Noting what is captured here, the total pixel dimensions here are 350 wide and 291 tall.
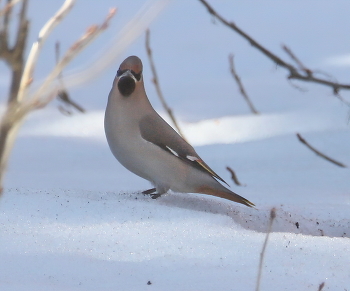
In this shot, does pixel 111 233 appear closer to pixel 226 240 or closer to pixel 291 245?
pixel 226 240

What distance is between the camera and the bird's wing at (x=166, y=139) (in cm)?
313

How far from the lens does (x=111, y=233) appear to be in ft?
8.40

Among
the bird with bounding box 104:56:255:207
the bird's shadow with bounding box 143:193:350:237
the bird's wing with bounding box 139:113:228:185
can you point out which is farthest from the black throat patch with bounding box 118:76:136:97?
the bird's shadow with bounding box 143:193:350:237

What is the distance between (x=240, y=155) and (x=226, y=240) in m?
2.21

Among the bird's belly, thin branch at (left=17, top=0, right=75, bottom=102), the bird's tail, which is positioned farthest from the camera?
the bird's tail

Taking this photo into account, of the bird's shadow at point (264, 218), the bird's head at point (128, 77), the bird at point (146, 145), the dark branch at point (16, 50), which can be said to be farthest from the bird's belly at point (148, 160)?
the dark branch at point (16, 50)

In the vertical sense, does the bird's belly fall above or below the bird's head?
below

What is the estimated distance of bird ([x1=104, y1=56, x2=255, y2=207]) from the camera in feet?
10.1

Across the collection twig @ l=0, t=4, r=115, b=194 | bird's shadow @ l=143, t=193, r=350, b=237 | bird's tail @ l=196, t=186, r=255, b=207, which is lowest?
twig @ l=0, t=4, r=115, b=194

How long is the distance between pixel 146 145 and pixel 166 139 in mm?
137

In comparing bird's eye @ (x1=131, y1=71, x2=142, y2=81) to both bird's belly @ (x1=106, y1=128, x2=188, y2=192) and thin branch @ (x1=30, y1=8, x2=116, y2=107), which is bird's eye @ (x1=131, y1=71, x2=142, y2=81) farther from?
thin branch @ (x1=30, y1=8, x2=116, y2=107)

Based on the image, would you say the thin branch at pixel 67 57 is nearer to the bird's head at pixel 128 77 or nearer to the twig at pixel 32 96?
the twig at pixel 32 96

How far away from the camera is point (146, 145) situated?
10.1ft

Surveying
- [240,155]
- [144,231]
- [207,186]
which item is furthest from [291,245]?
[240,155]
